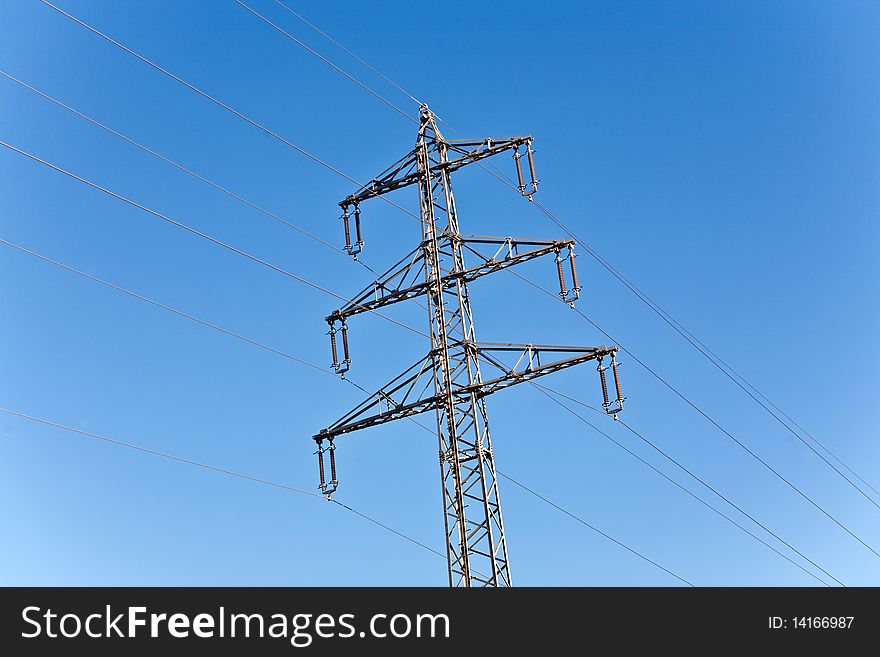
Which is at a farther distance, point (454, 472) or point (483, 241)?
point (483, 241)

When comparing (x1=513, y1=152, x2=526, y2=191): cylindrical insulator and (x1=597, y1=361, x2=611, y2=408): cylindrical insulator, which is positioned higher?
(x1=513, y1=152, x2=526, y2=191): cylindrical insulator

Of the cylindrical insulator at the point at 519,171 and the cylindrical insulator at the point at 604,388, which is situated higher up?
the cylindrical insulator at the point at 519,171

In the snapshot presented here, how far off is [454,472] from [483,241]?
6.14 metres

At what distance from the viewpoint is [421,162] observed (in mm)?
32812
